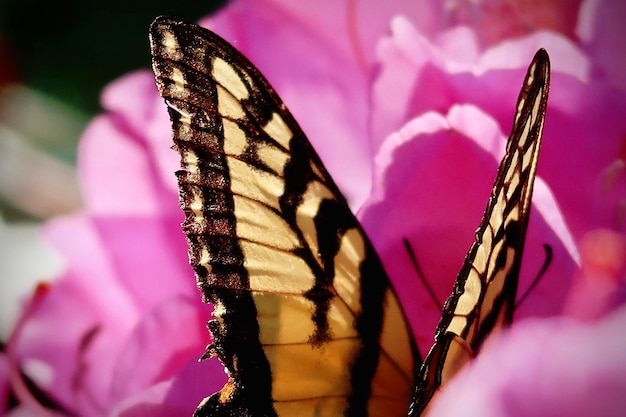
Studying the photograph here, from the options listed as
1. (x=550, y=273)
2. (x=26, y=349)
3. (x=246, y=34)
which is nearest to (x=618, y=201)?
→ (x=550, y=273)

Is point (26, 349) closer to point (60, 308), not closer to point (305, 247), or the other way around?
point (60, 308)

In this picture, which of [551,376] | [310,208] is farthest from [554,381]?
[310,208]

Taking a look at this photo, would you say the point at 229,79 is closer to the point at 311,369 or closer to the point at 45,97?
the point at 311,369

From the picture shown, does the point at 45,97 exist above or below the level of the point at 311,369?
above

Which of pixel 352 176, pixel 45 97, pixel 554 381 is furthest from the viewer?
pixel 45 97

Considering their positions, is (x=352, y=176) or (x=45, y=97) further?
(x=45, y=97)

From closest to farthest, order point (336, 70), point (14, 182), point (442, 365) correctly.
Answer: point (442, 365)
point (336, 70)
point (14, 182)

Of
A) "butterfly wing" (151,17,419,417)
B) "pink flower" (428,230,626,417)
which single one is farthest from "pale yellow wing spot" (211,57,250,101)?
"pink flower" (428,230,626,417)
